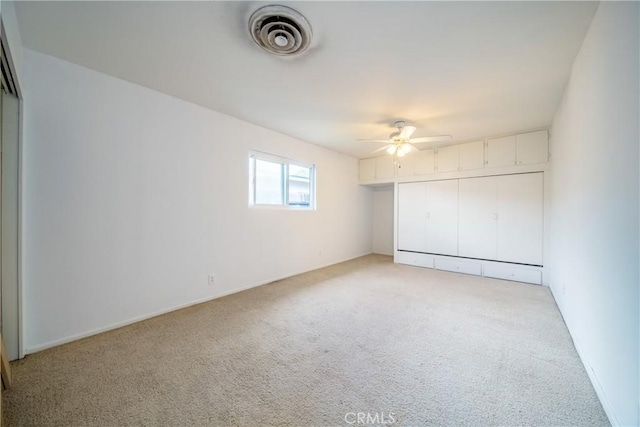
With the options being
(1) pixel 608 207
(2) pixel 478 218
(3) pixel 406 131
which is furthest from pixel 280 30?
(2) pixel 478 218

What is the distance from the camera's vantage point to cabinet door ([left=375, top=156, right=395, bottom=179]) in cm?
534

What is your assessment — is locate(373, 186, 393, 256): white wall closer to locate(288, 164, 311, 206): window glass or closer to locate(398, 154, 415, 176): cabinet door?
locate(398, 154, 415, 176): cabinet door

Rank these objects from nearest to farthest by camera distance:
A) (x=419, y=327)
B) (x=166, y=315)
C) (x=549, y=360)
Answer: (x=549, y=360) → (x=419, y=327) → (x=166, y=315)

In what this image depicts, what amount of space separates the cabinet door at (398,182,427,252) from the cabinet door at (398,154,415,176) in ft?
0.78

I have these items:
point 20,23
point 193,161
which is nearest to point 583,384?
point 193,161

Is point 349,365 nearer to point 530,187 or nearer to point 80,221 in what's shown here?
point 80,221

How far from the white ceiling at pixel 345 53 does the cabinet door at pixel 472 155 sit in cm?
113

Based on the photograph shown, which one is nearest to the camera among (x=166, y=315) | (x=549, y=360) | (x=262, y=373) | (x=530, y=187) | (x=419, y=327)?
(x=262, y=373)

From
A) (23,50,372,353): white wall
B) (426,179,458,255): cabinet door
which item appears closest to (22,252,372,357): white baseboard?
(23,50,372,353): white wall

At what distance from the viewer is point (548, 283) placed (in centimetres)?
364

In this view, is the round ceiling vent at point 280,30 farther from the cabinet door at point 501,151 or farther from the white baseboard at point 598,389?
the cabinet door at point 501,151

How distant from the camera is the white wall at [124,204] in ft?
6.56

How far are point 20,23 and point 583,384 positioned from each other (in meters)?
4.49

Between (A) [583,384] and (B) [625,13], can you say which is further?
(A) [583,384]
